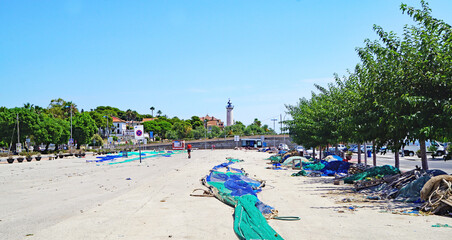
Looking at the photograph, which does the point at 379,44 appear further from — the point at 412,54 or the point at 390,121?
the point at 390,121

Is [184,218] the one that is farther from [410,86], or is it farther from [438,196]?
[410,86]

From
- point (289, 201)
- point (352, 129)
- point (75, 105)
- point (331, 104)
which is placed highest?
point (75, 105)

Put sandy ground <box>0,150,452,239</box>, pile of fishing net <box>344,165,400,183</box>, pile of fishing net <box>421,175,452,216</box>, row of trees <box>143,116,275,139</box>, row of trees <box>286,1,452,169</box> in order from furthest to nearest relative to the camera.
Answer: row of trees <box>143,116,275,139</box>
pile of fishing net <box>344,165,400,183</box>
row of trees <box>286,1,452,169</box>
pile of fishing net <box>421,175,452,216</box>
sandy ground <box>0,150,452,239</box>

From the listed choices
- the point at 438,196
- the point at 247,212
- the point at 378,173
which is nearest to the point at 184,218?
the point at 247,212

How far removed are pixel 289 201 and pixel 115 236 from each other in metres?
6.82

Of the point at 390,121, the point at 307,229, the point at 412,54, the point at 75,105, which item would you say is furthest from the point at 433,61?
the point at 75,105

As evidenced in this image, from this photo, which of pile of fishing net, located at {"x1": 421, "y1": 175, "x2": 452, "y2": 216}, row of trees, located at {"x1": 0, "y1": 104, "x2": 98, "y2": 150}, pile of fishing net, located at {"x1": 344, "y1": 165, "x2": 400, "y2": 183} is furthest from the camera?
row of trees, located at {"x1": 0, "y1": 104, "x2": 98, "y2": 150}

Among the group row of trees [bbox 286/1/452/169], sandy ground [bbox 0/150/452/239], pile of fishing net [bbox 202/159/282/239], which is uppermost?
row of trees [bbox 286/1/452/169]

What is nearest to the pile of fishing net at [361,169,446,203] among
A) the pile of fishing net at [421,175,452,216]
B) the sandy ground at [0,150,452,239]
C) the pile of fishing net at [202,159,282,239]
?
the sandy ground at [0,150,452,239]

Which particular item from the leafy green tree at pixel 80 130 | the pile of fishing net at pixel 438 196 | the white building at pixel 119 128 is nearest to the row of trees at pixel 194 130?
the white building at pixel 119 128

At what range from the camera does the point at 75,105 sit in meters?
117

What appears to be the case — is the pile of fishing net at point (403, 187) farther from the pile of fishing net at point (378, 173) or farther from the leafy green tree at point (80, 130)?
the leafy green tree at point (80, 130)

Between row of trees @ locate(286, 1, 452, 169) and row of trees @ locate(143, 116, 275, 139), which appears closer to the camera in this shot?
row of trees @ locate(286, 1, 452, 169)

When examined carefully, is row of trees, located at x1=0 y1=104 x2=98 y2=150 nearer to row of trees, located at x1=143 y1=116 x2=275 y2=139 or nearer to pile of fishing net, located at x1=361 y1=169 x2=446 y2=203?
row of trees, located at x1=143 y1=116 x2=275 y2=139
